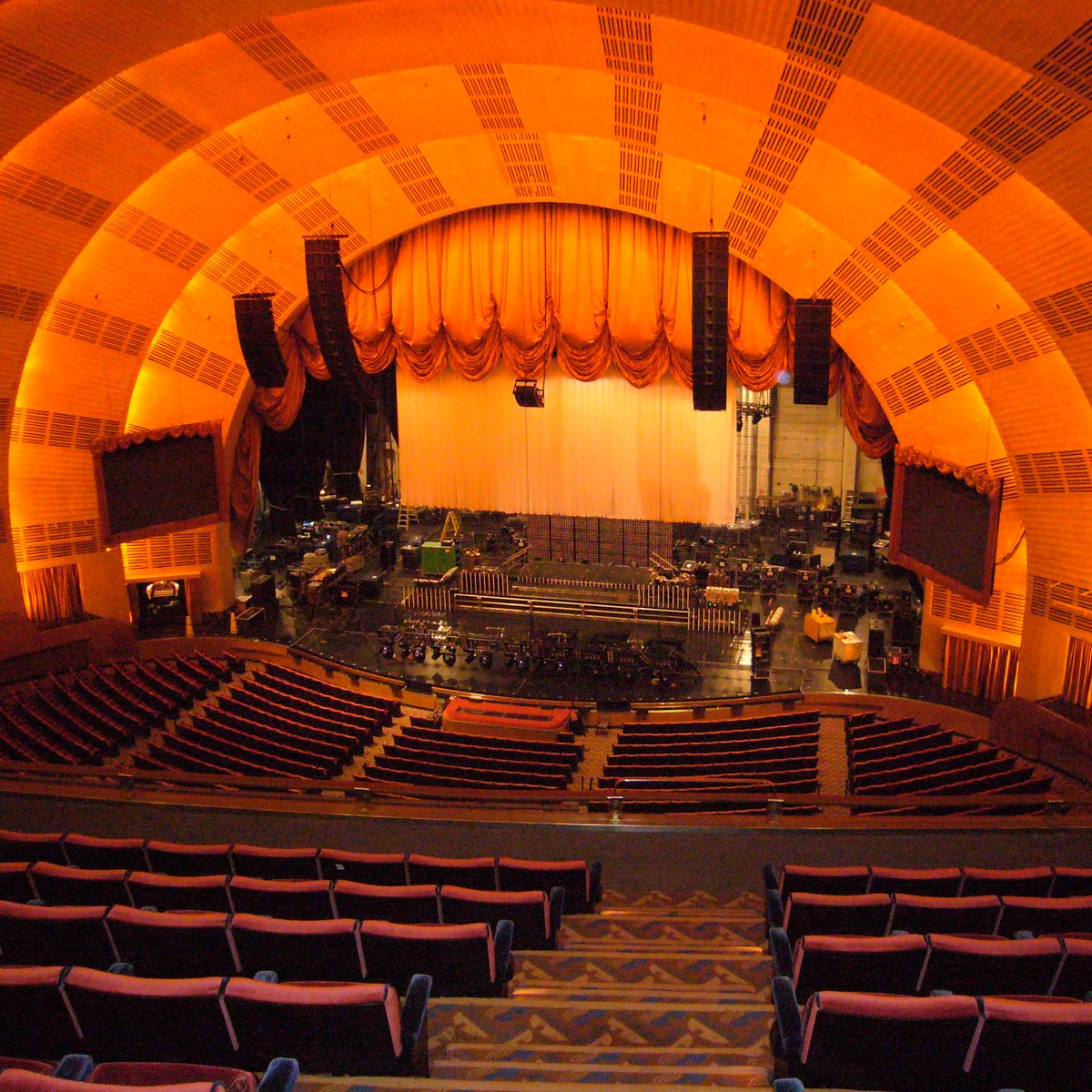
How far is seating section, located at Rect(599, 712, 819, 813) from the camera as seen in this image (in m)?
8.26

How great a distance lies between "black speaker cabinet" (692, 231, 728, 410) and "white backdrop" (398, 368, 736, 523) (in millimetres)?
4731

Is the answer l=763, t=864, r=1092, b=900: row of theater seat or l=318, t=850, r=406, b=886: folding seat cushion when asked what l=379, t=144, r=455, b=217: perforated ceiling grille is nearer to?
l=318, t=850, r=406, b=886: folding seat cushion

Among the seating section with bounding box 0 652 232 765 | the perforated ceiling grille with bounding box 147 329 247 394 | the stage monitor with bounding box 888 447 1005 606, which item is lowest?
the seating section with bounding box 0 652 232 765

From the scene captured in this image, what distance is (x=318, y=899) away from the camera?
4512 millimetres

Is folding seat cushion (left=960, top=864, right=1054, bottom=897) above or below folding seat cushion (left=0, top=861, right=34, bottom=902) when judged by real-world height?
below

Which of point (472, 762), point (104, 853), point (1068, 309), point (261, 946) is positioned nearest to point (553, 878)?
point (261, 946)

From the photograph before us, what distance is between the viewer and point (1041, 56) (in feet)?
21.0

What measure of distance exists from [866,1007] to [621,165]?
12735 mm

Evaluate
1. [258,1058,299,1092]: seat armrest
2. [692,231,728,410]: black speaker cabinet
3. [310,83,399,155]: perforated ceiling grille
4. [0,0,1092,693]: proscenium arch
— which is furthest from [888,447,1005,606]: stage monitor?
Result: [258,1058,299,1092]: seat armrest

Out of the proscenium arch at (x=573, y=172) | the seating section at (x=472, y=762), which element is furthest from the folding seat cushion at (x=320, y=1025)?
the proscenium arch at (x=573, y=172)

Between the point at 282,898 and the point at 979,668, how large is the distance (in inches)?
445

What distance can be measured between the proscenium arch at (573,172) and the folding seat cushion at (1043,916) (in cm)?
537

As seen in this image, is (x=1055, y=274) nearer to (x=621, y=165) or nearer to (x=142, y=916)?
(x=621, y=165)

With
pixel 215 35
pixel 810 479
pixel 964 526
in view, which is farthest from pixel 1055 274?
pixel 810 479
